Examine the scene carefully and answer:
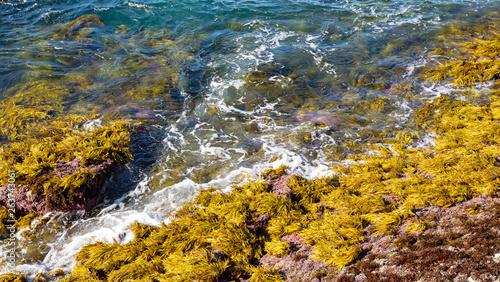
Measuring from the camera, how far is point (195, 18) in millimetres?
17375

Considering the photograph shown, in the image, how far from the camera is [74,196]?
6055 millimetres

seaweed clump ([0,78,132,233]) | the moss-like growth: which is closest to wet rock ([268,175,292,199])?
seaweed clump ([0,78,132,233])

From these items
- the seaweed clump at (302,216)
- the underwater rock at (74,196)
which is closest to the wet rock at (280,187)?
the seaweed clump at (302,216)

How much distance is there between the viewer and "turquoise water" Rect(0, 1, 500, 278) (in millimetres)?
6945

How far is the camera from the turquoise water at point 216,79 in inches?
273

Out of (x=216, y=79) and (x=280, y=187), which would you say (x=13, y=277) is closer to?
(x=280, y=187)

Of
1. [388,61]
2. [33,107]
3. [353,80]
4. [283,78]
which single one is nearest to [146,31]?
[33,107]

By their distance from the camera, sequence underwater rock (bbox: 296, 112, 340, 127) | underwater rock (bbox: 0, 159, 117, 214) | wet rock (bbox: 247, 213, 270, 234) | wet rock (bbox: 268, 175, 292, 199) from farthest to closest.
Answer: underwater rock (bbox: 296, 112, 340, 127) → underwater rock (bbox: 0, 159, 117, 214) → wet rock (bbox: 268, 175, 292, 199) → wet rock (bbox: 247, 213, 270, 234)

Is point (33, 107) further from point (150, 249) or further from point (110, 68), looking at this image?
point (150, 249)

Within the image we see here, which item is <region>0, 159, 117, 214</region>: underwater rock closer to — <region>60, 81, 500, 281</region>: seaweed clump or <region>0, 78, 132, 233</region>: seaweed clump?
<region>0, 78, 132, 233</region>: seaweed clump

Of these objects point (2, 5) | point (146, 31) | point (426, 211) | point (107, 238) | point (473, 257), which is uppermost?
point (2, 5)

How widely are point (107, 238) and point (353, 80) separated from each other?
10.2 metres

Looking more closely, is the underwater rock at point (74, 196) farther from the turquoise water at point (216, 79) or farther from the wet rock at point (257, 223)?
the wet rock at point (257, 223)

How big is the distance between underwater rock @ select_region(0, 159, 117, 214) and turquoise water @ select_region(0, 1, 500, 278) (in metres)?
0.29
